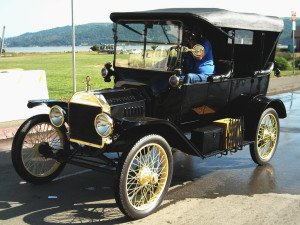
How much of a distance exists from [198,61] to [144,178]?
1901 millimetres

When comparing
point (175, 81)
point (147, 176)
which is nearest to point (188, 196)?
point (147, 176)

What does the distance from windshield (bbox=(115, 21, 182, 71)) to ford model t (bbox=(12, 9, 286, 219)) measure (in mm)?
13

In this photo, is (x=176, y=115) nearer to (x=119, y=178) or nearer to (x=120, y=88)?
(x=120, y=88)

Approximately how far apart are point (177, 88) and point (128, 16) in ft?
4.23

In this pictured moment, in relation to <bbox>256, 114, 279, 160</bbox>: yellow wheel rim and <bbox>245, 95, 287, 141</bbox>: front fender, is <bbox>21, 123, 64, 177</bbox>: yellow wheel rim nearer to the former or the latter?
<bbox>245, 95, 287, 141</bbox>: front fender

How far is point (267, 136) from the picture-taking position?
6.69 m

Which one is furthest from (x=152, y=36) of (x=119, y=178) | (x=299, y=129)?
(x=299, y=129)

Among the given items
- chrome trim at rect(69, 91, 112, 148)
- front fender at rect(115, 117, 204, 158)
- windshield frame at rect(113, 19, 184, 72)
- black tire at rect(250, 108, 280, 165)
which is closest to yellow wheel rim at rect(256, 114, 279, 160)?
black tire at rect(250, 108, 280, 165)

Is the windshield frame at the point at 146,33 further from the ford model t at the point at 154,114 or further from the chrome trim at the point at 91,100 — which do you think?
the chrome trim at the point at 91,100

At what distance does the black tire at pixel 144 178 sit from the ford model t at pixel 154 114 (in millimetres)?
10

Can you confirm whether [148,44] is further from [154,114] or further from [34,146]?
[34,146]

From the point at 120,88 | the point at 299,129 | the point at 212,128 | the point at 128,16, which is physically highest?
the point at 128,16

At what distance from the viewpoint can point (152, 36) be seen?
577 cm

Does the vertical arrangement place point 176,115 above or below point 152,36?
below
